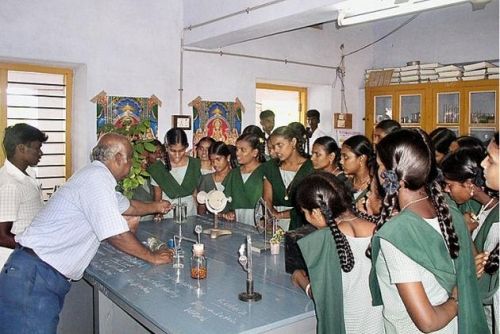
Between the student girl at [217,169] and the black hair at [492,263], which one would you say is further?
the student girl at [217,169]

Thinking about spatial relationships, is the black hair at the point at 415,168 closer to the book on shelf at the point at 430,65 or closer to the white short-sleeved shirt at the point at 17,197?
the white short-sleeved shirt at the point at 17,197

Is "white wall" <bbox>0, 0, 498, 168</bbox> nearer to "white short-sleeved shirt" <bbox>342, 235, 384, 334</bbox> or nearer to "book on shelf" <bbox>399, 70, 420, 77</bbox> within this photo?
"book on shelf" <bbox>399, 70, 420, 77</bbox>

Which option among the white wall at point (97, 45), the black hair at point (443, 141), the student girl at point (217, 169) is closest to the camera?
the black hair at point (443, 141)

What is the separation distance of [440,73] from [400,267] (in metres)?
4.45

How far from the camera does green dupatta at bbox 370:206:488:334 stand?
1.29 meters

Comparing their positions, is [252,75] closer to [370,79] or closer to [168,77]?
[168,77]

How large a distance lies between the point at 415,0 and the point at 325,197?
5.62ft

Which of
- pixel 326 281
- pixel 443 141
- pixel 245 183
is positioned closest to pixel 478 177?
pixel 326 281

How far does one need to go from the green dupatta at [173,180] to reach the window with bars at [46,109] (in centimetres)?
123

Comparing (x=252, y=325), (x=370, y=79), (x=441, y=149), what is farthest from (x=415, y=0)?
(x=370, y=79)

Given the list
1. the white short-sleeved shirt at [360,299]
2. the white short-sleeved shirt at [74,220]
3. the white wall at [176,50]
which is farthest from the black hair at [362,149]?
the white wall at [176,50]

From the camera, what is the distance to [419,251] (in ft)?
4.23

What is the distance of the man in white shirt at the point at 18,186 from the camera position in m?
2.42

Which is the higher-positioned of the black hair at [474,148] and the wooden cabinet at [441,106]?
the wooden cabinet at [441,106]
